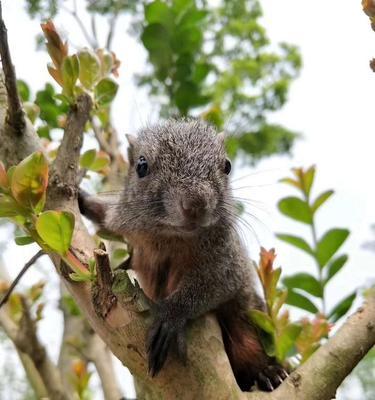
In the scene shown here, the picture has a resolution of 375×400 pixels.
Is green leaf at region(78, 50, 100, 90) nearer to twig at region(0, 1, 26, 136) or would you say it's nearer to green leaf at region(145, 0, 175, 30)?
twig at region(0, 1, 26, 136)

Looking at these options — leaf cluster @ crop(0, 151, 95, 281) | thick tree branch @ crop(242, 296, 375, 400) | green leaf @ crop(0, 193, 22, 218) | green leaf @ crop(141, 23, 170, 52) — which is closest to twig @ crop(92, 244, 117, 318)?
leaf cluster @ crop(0, 151, 95, 281)

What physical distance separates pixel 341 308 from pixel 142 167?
501mm

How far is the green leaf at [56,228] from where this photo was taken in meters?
0.62

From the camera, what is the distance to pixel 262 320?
86cm

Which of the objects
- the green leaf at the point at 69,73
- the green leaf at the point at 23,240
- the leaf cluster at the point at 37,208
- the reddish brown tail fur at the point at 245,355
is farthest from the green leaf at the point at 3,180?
the reddish brown tail fur at the point at 245,355

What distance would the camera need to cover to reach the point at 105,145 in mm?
1277

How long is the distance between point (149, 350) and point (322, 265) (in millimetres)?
557

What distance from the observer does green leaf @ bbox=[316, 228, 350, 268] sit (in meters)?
1.09

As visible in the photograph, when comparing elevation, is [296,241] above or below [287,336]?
above

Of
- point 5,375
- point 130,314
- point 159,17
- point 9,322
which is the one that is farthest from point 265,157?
point 130,314

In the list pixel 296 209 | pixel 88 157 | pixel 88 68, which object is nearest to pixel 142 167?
pixel 88 157

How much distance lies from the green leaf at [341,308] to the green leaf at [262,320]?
243mm

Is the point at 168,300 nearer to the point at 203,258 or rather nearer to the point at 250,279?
the point at 203,258

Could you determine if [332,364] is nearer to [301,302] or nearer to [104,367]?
[301,302]
